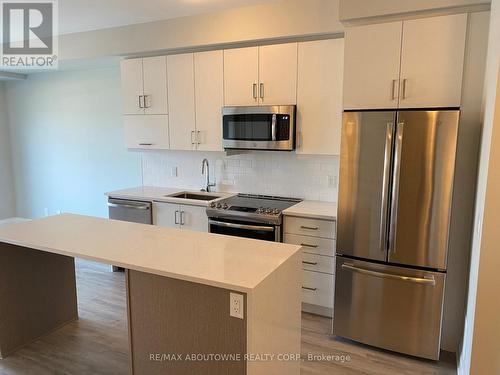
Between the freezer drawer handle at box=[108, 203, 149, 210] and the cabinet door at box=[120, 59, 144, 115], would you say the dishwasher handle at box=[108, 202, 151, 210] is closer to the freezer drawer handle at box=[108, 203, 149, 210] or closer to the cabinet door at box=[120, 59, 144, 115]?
the freezer drawer handle at box=[108, 203, 149, 210]

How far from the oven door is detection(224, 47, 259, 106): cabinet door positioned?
45.3 inches

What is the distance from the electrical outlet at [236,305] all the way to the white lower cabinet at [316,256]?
63.5 inches

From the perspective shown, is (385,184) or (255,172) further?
(255,172)

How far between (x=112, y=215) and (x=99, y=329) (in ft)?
4.72

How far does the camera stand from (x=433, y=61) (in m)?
2.55

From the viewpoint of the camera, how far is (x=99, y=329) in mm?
3152

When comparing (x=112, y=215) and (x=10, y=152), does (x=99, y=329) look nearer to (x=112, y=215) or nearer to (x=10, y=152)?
(x=112, y=215)

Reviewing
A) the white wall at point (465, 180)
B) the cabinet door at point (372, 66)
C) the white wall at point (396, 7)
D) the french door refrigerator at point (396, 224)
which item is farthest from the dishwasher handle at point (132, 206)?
the white wall at point (465, 180)

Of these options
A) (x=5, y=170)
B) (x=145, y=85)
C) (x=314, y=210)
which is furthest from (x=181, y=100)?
(x=5, y=170)

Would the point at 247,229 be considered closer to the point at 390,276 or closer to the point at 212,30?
the point at 390,276

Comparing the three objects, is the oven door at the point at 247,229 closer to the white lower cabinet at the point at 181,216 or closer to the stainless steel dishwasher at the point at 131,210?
the white lower cabinet at the point at 181,216

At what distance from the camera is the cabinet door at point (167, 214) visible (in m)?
3.92

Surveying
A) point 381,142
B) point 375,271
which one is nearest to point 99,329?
point 375,271

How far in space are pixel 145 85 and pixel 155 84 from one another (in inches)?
5.4
